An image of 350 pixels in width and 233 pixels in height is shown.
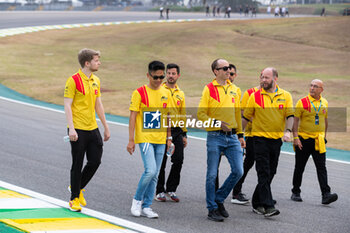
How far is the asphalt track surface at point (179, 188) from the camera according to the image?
692 centimetres

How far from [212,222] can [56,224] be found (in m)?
2.03

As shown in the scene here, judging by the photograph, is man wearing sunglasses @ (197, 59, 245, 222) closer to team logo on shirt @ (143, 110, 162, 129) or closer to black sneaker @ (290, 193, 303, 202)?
team logo on shirt @ (143, 110, 162, 129)

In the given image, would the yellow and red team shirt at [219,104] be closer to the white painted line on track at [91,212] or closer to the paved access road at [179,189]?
the paved access road at [179,189]

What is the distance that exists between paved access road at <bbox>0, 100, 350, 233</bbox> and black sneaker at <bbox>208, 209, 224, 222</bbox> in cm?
8

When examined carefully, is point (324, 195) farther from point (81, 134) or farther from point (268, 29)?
point (268, 29)

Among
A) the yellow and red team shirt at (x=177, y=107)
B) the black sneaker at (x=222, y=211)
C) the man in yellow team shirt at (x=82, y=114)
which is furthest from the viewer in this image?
the yellow and red team shirt at (x=177, y=107)

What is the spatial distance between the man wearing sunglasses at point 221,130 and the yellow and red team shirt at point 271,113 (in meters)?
0.45

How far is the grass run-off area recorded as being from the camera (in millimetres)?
21844

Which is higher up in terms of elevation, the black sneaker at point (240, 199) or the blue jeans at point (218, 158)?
the blue jeans at point (218, 158)

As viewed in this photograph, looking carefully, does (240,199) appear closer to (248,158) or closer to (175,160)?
(248,158)

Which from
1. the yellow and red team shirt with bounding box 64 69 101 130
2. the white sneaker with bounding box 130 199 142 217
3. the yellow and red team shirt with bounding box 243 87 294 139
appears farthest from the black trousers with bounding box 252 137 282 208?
the yellow and red team shirt with bounding box 64 69 101 130

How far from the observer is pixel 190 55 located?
35.3 m

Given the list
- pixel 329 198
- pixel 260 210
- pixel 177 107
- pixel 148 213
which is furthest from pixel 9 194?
pixel 329 198

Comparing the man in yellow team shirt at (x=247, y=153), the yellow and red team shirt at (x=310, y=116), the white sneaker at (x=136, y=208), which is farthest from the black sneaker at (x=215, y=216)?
the yellow and red team shirt at (x=310, y=116)
